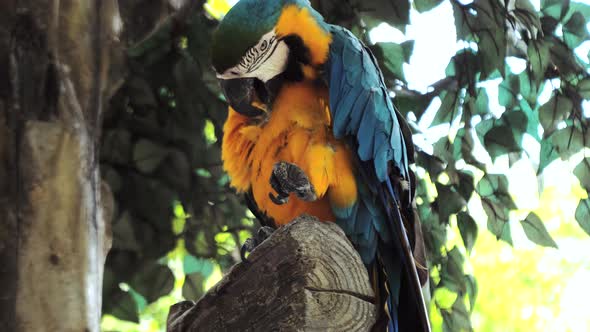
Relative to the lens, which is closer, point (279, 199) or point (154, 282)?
point (279, 199)

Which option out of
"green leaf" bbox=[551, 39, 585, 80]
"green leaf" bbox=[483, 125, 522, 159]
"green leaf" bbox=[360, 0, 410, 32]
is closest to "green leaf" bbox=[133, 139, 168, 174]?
"green leaf" bbox=[360, 0, 410, 32]

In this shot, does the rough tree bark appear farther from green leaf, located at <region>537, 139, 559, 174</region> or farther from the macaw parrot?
green leaf, located at <region>537, 139, 559, 174</region>

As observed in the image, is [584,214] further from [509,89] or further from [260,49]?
[260,49]

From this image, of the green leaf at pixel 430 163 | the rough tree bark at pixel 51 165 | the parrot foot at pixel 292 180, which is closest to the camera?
the parrot foot at pixel 292 180

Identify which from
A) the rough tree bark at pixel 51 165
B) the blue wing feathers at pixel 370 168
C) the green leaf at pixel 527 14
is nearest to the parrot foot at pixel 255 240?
the blue wing feathers at pixel 370 168

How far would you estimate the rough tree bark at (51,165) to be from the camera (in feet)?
→ 5.75

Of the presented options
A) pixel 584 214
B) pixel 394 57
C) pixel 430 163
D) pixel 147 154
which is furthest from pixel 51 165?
pixel 584 214

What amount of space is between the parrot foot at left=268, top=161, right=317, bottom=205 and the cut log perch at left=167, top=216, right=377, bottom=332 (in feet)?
0.83

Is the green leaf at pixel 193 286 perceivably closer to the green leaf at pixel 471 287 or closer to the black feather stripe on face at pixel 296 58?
the green leaf at pixel 471 287

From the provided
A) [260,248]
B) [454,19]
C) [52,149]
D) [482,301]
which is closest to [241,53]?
[260,248]

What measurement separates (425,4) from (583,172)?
0.63m

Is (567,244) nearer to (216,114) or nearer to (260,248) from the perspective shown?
(216,114)

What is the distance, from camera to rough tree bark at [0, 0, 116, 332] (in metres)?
1.75

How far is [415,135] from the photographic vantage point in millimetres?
2229
